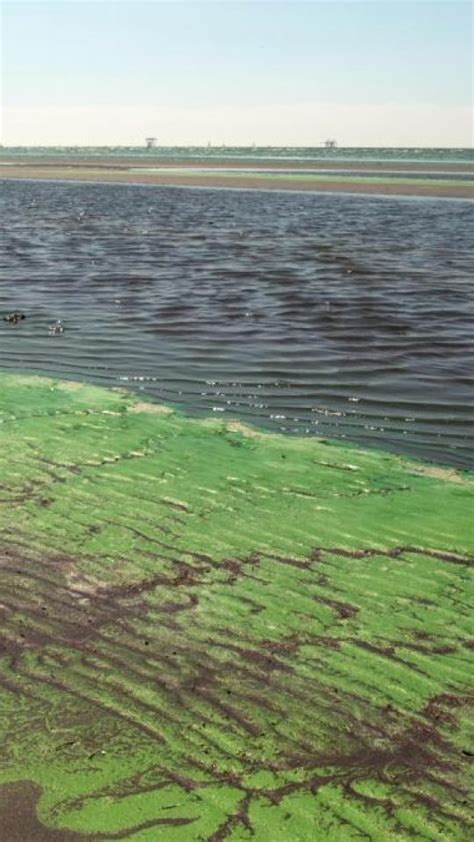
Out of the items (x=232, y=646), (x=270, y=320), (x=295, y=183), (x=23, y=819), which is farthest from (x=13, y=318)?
(x=295, y=183)

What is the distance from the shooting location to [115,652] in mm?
5531

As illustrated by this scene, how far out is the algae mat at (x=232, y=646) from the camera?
14.2 ft

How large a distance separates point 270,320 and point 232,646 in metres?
11.9

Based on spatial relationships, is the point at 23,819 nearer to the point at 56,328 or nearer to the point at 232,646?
the point at 232,646

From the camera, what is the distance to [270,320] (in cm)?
1708

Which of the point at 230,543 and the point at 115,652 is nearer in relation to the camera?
the point at 115,652

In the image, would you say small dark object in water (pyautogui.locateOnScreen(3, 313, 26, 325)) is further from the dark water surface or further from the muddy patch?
the muddy patch

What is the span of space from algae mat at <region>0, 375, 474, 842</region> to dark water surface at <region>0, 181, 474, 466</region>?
2208 millimetres

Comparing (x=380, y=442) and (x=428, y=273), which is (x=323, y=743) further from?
(x=428, y=273)

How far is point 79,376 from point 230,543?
6240mm

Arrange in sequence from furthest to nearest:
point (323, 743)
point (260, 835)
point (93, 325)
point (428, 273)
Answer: point (428, 273), point (93, 325), point (323, 743), point (260, 835)

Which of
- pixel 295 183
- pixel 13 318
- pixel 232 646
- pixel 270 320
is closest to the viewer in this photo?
pixel 232 646

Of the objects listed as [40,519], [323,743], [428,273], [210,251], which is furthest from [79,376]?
[210,251]

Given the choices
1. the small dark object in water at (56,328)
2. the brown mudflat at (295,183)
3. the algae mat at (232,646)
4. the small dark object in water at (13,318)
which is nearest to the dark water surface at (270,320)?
the small dark object in water at (56,328)
